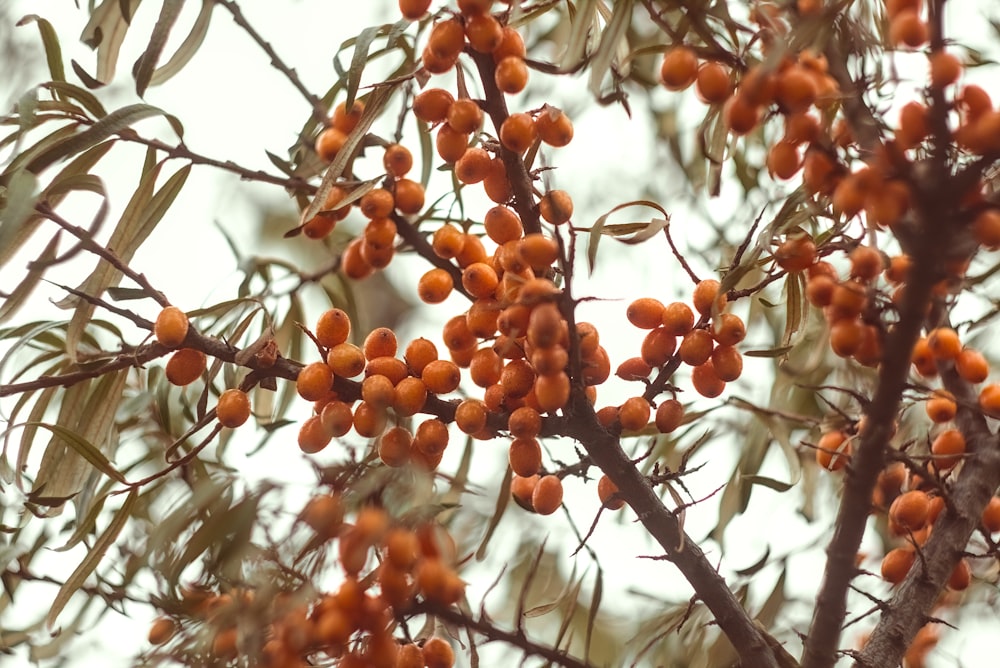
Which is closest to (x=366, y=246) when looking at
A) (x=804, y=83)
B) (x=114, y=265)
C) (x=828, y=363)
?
(x=114, y=265)

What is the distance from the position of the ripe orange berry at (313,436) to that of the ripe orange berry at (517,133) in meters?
0.23

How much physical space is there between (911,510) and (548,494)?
10.9 inches

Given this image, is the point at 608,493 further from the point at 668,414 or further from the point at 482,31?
the point at 482,31

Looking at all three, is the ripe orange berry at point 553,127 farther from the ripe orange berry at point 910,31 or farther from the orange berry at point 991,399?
the orange berry at point 991,399

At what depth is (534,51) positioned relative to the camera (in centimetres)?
105

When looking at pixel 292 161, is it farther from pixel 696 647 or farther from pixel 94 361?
pixel 696 647

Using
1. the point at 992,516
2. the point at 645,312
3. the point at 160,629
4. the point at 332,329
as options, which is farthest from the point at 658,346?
the point at 160,629

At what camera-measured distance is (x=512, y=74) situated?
2.11ft

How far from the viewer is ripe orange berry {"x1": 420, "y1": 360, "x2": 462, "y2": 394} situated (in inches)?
26.1

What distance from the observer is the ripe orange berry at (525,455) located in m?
0.65

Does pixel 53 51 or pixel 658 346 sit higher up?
pixel 53 51

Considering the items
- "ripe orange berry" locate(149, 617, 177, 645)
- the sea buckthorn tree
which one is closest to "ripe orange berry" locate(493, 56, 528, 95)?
the sea buckthorn tree

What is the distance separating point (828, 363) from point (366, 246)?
0.55 metres

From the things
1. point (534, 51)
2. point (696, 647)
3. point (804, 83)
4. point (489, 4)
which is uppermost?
point (534, 51)
